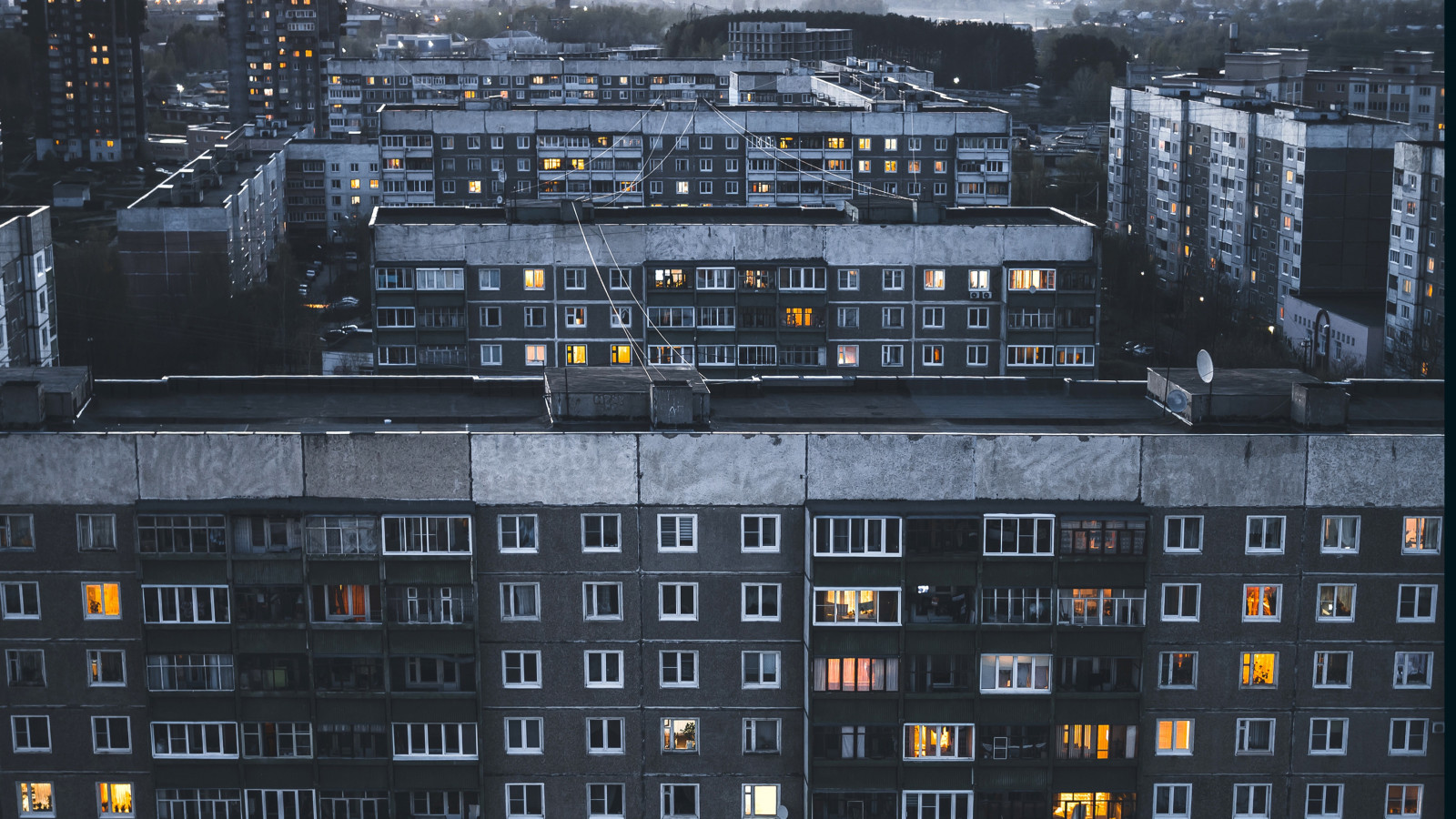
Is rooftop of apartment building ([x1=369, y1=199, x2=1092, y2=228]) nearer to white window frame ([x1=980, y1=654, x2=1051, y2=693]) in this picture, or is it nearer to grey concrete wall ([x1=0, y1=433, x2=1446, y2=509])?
grey concrete wall ([x1=0, y1=433, x2=1446, y2=509])

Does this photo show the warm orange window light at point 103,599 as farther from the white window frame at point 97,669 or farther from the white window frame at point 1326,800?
the white window frame at point 1326,800

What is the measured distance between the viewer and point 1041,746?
2297 centimetres

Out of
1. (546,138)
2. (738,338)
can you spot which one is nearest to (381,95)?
(546,138)

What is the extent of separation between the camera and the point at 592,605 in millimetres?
23422

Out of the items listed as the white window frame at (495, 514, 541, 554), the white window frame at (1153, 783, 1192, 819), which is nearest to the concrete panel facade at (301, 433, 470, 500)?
the white window frame at (495, 514, 541, 554)

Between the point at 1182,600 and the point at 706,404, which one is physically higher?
the point at 706,404

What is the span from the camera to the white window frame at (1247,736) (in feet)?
76.3

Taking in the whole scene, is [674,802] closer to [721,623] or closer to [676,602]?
[721,623]

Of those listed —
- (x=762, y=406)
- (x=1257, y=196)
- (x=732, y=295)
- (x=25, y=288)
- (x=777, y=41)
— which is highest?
(x=777, y=41)

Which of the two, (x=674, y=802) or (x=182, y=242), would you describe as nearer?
(x=674, y=802)

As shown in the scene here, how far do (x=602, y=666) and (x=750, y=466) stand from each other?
3.48m

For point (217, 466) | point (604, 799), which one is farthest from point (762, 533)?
point (217, 466)

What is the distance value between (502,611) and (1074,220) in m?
27.6

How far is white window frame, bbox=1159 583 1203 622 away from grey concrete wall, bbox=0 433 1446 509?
1130 mm
